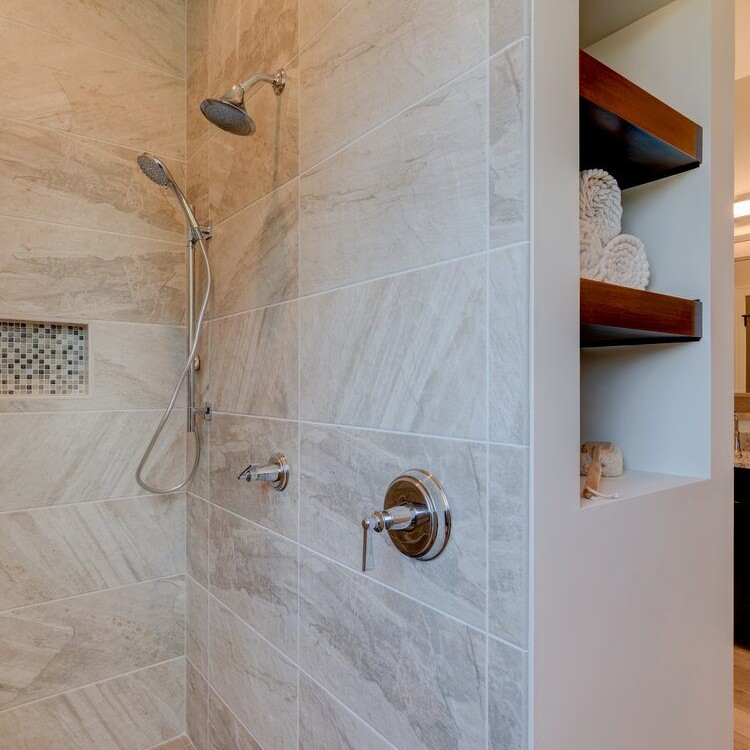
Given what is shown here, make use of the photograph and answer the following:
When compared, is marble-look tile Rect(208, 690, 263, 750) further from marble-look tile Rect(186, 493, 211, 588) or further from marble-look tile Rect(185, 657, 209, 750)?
marble-look tile Rect(186, 493, 211, 588)

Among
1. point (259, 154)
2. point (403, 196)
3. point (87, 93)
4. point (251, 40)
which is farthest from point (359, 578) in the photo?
point (87, 93)

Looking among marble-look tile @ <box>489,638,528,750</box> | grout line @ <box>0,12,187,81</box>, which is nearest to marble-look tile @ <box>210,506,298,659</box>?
marble-look tile @ <box>489,638,528,750</box>

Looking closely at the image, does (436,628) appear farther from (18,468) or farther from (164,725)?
(164,725)

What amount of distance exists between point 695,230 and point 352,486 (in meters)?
0.88

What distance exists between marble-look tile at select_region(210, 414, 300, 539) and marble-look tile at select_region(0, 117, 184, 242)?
0.75 metres

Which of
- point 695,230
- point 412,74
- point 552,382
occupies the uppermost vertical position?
point 412,74

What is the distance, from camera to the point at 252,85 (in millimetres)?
1273

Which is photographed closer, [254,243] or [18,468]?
[254,243]

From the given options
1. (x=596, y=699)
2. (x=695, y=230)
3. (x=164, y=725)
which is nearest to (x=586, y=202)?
(x=695, y=230)

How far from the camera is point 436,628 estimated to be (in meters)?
0.86

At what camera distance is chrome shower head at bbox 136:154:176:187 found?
4.75 feet

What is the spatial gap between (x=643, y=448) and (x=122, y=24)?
209 cm

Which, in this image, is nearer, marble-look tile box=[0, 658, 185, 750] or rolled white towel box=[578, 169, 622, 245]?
rolled white towel box=[578, 169, 622, 245]

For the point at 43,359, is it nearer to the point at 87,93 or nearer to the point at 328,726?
the point at 87,93
